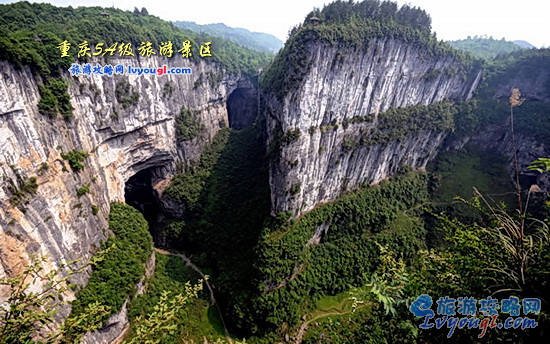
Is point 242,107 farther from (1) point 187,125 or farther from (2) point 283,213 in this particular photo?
(2) point 283,213

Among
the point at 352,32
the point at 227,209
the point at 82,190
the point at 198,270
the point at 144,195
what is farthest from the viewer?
the point at 144,195

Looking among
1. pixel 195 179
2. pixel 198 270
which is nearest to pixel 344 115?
pixel 195 179

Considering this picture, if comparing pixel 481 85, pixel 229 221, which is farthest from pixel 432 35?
pixel 229 221

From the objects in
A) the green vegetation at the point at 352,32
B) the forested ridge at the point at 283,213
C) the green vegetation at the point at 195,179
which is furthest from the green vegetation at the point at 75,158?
the green vegetation at the point at 352,32

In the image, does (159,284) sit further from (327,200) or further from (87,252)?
(327,200)

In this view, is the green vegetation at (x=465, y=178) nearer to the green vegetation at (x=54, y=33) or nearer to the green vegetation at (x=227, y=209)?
the green vegetation at (x=227, y=209)

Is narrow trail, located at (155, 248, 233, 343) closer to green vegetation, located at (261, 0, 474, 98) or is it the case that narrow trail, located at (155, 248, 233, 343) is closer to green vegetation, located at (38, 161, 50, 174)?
green vegetation, located at (38, 161, 50, 174)
